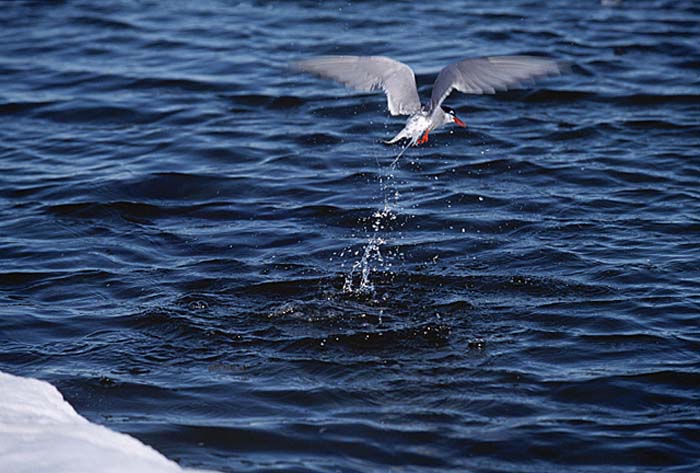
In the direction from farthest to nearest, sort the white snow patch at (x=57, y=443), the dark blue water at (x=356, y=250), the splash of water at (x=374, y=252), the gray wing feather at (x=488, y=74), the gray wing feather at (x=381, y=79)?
the gray wing feather at (x=381, y=79) < the splash of water at (x=374, y=252) < the gray wing feather at (x=488, y=74) < the dark blue water at (x=356, y=250) < the white snow patch at (x=57, y=443)

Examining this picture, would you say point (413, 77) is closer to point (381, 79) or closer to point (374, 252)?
point (381, 79)

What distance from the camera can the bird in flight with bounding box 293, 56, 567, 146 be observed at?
6645 mm

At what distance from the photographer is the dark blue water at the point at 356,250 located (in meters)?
5.36

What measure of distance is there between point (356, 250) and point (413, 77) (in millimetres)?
1263

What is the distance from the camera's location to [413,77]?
276 inches

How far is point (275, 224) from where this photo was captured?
799 cm

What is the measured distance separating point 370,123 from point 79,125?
2.79 m

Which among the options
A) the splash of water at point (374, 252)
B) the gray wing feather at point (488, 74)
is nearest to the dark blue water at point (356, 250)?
the splash of water at point (374, 252)

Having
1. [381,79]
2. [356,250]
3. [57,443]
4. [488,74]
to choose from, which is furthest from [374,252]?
[57,443]

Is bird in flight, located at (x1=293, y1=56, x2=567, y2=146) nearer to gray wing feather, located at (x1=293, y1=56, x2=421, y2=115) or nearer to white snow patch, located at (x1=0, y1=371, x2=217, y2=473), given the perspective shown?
gray wing feather, located at (x1=293, y1=56, x2=421, y2=115)

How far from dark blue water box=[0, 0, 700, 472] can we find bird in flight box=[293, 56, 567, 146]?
38.3 inches

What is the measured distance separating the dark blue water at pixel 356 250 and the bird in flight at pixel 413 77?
3.19 feet

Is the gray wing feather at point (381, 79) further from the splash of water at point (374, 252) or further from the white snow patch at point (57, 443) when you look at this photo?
the white snow patch at point (57, 443)

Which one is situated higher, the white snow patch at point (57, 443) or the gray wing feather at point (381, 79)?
the gray wing feather at point (381, 79)
